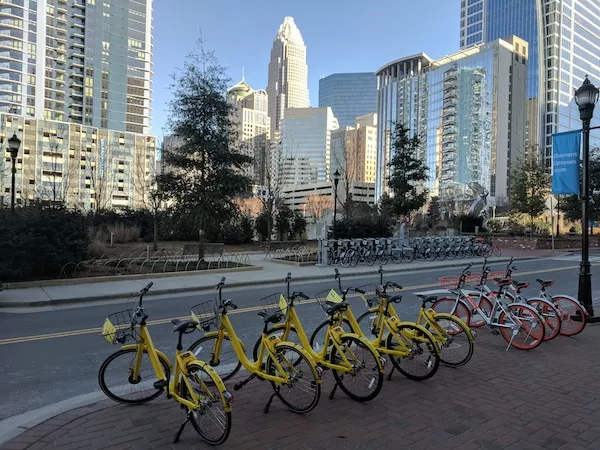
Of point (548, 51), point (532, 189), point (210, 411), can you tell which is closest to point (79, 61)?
point (548, 51)

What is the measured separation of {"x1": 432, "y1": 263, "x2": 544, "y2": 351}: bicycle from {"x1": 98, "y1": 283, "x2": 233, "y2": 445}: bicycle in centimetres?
359

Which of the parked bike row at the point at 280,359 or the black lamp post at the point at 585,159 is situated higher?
the black lamp post at the point at 585,159

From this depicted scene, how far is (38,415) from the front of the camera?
4.21 metres

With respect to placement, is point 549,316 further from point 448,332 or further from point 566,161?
point 566,161

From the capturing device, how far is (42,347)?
6926mm

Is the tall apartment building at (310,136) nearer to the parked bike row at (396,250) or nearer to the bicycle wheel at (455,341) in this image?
the parked bike row at (396,250)

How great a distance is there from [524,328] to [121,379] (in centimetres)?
549

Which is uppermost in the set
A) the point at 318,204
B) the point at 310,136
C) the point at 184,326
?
the point at 310,136

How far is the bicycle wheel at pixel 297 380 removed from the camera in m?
4.13

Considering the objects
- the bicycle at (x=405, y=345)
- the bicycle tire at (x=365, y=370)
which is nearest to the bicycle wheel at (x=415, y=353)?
the bicycle at (x=405, y=345)

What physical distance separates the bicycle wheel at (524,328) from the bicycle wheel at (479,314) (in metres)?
0.36

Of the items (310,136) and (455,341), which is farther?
(310,136)

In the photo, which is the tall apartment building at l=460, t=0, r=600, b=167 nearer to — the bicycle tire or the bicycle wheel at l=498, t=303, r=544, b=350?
the bicycle wheel at l=498, t=303, r=544, b=350

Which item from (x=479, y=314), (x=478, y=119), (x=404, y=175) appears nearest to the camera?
(x=479, y=314)
